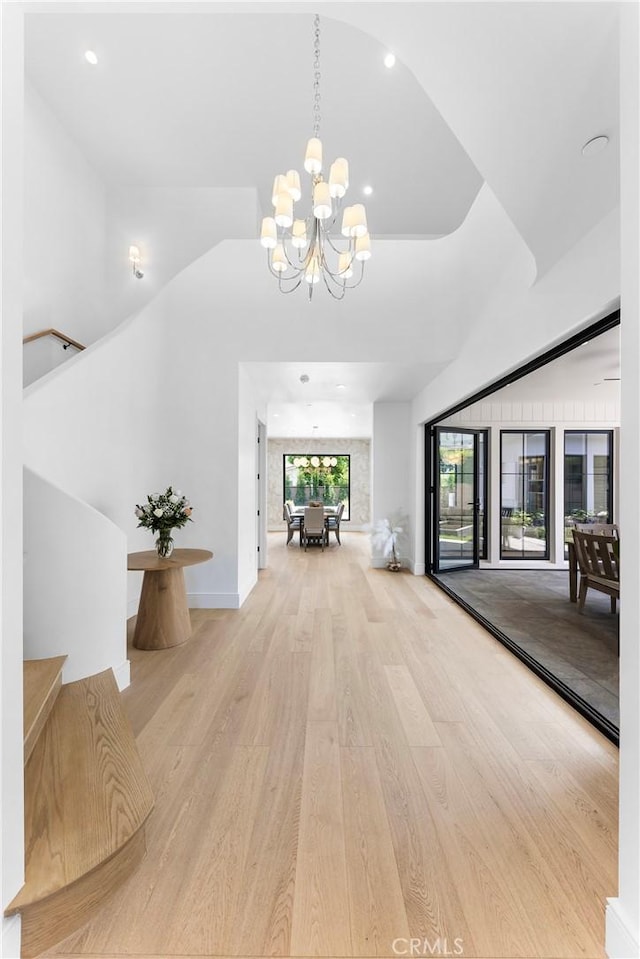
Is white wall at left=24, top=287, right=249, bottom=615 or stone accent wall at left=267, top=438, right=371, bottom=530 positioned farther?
stone accent wall at left=267, top=438, right=371, bottom=530

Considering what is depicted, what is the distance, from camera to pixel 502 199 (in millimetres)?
2043

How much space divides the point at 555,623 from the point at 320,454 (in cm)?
836

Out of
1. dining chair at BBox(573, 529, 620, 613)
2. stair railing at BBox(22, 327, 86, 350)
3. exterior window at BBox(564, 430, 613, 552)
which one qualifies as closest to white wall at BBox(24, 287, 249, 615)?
stair railing at BBox(22, 327, 86, 350)

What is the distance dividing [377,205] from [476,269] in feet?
10.2

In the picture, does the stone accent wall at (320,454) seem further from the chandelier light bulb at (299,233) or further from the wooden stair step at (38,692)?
the wooden stair step at (38,692)

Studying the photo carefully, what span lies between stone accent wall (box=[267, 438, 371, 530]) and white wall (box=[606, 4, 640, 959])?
10373 mm

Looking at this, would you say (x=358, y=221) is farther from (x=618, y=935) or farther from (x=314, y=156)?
(x=618, y=935)

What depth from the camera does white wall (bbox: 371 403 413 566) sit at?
609 cm

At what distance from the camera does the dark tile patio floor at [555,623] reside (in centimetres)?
258

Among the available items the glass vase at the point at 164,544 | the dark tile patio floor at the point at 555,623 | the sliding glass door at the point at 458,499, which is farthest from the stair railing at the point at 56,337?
the dark tile patio floor at the point at 555,623

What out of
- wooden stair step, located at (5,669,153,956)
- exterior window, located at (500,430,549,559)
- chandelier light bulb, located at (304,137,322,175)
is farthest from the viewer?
exterior window, located at (500,430,549,559)

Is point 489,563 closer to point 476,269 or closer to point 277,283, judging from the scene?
point 476,269

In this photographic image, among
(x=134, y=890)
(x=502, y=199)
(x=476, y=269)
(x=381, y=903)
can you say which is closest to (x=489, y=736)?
(x=381, y=903)

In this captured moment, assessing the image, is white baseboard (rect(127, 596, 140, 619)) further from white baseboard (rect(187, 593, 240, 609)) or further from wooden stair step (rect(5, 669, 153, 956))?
wooden stair step (rect(5, 669, 153, 956))
